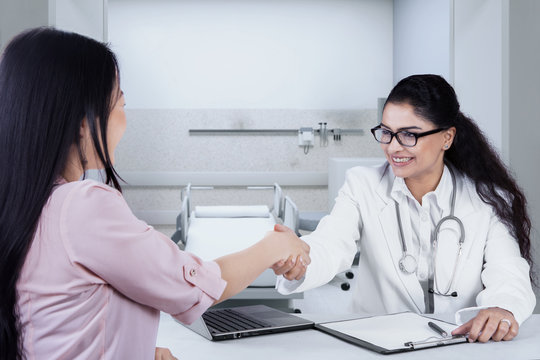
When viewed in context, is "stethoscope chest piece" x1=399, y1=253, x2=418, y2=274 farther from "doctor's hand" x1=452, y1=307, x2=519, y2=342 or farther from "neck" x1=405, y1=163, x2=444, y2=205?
"doctor's hand" x1=452, y1=307, x2=519, y2=342

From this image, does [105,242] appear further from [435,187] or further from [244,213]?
[244,213]

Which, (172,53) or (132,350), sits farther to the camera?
(172,53)

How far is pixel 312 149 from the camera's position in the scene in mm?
5488

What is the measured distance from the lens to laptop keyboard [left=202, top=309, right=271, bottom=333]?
4.23 feet

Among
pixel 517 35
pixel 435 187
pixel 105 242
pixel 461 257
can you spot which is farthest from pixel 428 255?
pixel 517 35

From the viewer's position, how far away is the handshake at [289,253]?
1.21 metres

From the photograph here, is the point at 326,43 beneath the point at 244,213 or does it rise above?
above

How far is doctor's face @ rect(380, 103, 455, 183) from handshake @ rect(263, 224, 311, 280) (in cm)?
47

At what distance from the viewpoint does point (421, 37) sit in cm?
468

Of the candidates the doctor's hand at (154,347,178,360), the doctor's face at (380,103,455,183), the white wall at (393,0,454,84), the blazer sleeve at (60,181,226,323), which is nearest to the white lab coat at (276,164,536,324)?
the doctor's face at (380,103,455,183)

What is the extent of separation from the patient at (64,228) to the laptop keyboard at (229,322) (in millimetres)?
441

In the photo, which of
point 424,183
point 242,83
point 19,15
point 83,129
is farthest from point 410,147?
point 242,83

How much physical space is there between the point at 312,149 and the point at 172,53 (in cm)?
169

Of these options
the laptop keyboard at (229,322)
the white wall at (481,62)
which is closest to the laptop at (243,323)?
the laptop keyboard at (229,322)
